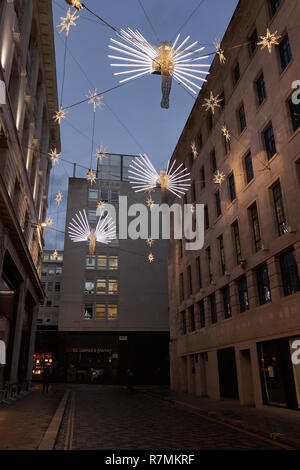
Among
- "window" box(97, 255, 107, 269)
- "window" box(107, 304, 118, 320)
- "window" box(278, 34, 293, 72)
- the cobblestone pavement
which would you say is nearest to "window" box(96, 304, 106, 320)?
"window" box(107, 304, 118, 320)

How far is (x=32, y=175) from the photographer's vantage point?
97.1 ft

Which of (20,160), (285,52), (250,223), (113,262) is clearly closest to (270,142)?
(285,52)

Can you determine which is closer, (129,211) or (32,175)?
(32,175)

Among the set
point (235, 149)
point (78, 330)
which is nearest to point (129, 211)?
point (78, 330)

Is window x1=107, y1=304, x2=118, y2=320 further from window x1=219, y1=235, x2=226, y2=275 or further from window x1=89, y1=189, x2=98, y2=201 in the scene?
window x1=219, y1=235, x2=226, y2=275

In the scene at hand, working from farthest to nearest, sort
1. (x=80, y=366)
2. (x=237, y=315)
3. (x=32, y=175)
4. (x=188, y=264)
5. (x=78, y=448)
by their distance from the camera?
(x=80, y=366), (x=188, y=264), (x=32, y=175), (x=237, y=315), (x=78, y=448)

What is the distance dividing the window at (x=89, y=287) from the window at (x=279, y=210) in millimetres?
34453

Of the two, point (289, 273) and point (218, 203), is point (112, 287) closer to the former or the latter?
point (218, 203)

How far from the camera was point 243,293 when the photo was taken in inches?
848

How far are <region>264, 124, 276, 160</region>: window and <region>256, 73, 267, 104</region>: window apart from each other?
6.50ft

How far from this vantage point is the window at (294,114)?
54.5ft
